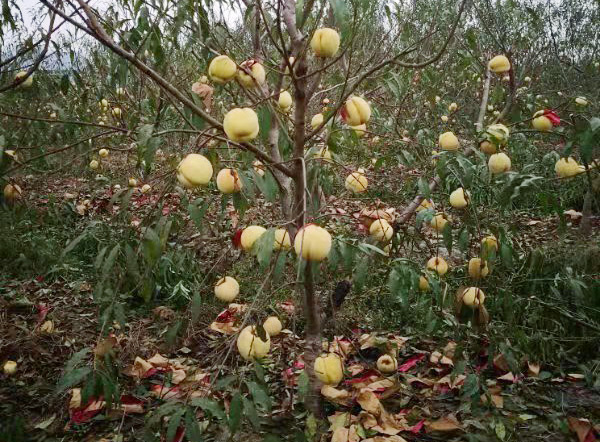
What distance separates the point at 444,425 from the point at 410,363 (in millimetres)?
464

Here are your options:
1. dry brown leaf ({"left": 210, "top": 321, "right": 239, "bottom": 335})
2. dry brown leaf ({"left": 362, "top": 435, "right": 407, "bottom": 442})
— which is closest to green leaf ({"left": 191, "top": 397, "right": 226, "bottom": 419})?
dry brown leaf ({"left": 362, "top": 435, "right": 407, "bottom": 442})

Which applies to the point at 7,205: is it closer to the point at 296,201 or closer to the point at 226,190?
the point at 226,190

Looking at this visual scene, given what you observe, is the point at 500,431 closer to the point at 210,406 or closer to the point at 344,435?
the point at 344,435

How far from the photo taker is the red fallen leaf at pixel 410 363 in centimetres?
213

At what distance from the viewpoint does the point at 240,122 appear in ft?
3.90

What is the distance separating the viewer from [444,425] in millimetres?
1696

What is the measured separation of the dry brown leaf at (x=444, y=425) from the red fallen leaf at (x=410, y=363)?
398 millimetres

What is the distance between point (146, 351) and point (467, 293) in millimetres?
1685

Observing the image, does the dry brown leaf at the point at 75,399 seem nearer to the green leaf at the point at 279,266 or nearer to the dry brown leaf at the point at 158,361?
the dry brown leaf at the point at 158,361

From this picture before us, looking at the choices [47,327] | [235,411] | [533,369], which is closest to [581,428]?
[533,369]

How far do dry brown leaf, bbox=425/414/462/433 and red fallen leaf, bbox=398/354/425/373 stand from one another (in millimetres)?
398

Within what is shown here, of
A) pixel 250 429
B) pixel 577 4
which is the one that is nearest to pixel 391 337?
pixel 250 429

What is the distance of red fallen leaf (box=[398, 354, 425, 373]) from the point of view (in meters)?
2.13

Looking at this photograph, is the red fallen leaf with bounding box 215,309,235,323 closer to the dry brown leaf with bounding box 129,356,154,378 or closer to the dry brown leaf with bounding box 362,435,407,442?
the dry brown leaf with bounding box 129,356,154,378
